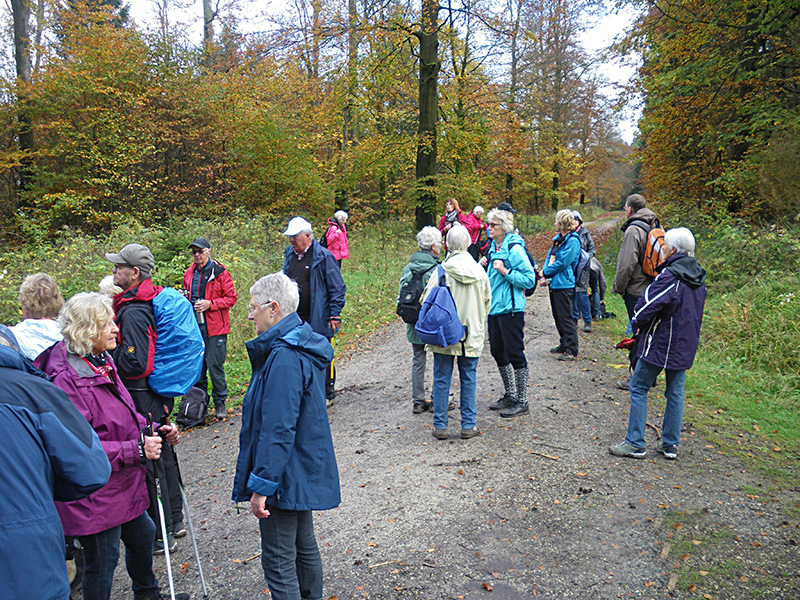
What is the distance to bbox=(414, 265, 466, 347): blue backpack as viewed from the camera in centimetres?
523

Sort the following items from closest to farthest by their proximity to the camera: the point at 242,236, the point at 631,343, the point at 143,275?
the point at 143,275, the point at 631,343, the point at 242,236

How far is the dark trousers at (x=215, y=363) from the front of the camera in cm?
667

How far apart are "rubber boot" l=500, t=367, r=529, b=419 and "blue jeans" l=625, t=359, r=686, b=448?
4.35 ft

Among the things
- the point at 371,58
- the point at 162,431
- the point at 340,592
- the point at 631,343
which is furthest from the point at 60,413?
the point at 371,58

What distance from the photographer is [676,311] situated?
15.7 ft

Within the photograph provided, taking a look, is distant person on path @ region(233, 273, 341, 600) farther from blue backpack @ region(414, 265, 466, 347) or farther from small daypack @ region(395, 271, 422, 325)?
small daypack @ region(395, 271, 422, 325)

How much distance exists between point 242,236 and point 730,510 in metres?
13.2

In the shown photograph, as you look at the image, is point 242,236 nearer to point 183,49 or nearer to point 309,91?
point 183,49

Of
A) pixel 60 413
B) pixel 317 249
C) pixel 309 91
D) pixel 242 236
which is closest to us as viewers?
pixel 60 413

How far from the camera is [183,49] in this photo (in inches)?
695

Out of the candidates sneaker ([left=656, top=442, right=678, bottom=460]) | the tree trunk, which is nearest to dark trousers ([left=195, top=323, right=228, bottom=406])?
sneaker ([left=656, top=442, right=678, bottom=460])

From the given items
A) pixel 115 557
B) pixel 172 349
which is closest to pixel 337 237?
pixel 172 349

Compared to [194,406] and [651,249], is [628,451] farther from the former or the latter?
[194,406]

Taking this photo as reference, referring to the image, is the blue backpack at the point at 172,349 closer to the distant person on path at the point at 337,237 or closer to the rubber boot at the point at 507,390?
the rubber boot at the point at 507,390
